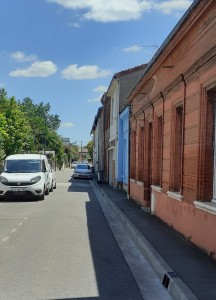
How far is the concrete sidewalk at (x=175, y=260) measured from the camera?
→ 5578mm

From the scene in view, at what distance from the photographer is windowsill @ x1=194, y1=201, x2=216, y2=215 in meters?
7.46

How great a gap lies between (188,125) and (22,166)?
12.9m

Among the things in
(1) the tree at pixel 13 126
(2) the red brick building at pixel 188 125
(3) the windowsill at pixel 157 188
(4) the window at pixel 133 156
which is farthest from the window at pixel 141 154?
(1) the tree at pixel 13 126

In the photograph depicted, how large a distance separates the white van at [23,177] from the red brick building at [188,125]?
292 inches

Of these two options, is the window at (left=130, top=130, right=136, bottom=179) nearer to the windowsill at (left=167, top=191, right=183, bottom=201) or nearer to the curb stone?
the windowsill at (left=167, top=191, right=183, bottom=201)

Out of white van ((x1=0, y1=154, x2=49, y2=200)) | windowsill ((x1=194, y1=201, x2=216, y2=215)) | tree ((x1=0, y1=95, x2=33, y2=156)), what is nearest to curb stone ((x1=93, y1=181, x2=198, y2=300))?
windowsill ((x1=194, y1=201, x2=216, y2=215))

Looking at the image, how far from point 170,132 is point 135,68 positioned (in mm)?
16935

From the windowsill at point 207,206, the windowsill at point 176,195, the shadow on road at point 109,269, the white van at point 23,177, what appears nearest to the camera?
the shadow on road at point 109,269

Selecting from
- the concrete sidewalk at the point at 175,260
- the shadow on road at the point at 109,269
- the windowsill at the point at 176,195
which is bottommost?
the shadow on road at the point at 109,269

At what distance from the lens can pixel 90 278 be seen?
657 cm

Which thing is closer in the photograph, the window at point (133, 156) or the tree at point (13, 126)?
the window at point (133, 156)

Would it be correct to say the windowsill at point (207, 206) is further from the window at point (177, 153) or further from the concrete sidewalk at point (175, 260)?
the window at point (177, 153)

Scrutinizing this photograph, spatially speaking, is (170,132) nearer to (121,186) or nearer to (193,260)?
(193,260)

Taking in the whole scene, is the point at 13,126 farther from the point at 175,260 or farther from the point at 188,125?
the point at 175,260
